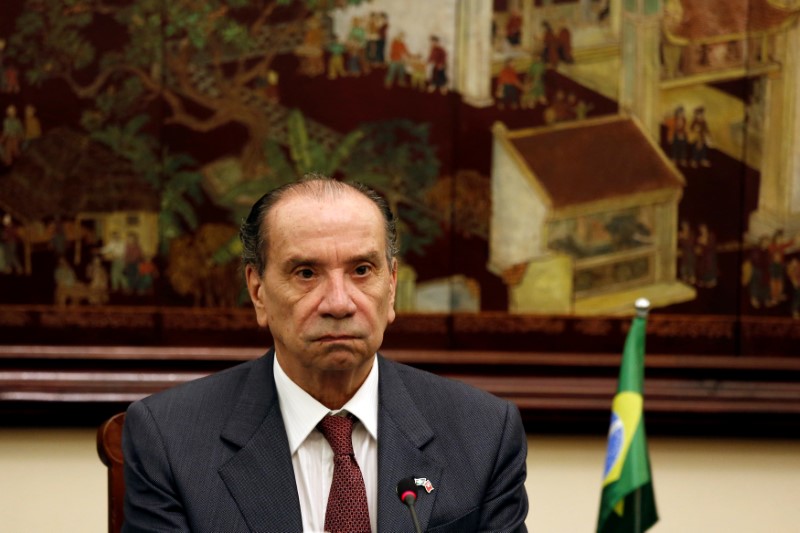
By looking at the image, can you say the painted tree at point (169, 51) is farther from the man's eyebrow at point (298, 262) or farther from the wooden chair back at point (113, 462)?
the man's eyebrow at point (298, 262)

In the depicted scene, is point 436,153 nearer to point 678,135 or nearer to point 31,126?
point 678,135

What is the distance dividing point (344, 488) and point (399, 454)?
16cm

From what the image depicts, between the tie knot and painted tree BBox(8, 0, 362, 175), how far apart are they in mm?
2066

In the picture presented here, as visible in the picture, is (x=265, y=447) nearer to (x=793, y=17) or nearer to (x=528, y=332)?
(x=528, y=332)

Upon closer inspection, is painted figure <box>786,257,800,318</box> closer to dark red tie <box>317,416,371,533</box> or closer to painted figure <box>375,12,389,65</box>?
painted figure <box>375,12,389,65</box>

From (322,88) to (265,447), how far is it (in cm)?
218

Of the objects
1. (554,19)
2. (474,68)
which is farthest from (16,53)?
(554,19)

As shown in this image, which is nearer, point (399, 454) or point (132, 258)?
point (399, 454)

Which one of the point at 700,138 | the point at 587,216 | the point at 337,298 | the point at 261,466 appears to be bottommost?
the point at 261,466

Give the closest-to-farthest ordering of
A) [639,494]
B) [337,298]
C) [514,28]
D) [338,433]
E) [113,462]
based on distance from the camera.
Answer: [639,494], [337,298], [338,433], [113,462], [514,28]

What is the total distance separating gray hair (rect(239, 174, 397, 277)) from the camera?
242 cm

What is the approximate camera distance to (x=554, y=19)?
13.8 ft

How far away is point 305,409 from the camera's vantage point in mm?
2438

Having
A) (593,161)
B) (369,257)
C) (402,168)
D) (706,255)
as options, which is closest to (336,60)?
(402,168)
